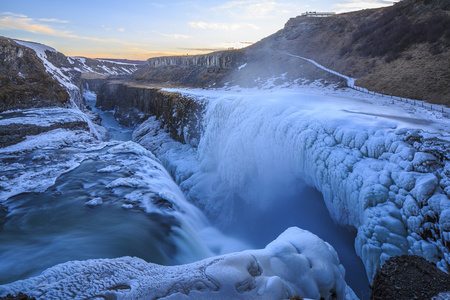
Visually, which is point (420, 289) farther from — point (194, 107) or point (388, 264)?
point (194, 107)

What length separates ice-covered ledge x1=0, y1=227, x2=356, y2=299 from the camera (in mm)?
3754

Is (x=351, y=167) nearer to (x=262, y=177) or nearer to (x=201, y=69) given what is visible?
(x=262, y=177)

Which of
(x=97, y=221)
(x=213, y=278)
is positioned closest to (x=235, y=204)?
(x=97, y=221)

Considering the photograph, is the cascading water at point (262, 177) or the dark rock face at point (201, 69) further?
the dark rock face at point (201, 69)

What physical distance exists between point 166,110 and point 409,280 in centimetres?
2387

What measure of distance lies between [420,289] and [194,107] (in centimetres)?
1824

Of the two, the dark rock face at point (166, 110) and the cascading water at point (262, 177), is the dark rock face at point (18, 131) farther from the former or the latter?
the cascading water at point (262, 177)

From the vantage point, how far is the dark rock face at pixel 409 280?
8.72ft

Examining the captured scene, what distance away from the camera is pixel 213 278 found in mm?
3861

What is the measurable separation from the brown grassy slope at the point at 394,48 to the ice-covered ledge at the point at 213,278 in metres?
12.8

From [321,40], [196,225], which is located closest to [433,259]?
[196,225]

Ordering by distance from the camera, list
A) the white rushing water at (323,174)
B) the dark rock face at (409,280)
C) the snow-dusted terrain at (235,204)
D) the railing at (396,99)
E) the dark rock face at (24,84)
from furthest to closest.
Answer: the dark rock face at (24,84), the railing at (396,99), the white rushing water at (323,174), the snow-dusted terrain at (235,204), the dark rock face at (409,280)

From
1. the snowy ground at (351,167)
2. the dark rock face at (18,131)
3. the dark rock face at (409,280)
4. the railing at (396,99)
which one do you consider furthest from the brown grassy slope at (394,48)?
the dark rock face at (18,131)

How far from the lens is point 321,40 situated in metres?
38.8
